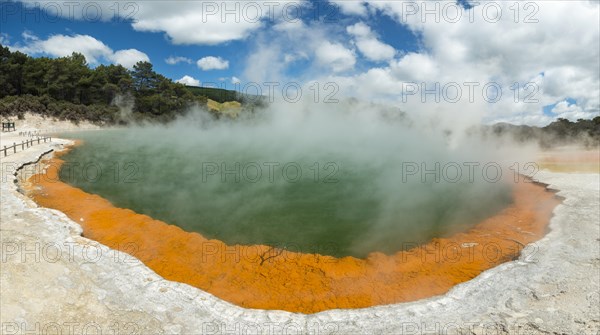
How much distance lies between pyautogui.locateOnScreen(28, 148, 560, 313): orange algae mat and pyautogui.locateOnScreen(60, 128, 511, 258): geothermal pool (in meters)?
0.82

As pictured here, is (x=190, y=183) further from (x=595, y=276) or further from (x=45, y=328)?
(x=595, y=276)

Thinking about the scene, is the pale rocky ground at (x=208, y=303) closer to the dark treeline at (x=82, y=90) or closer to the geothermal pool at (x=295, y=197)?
the geothermal pool at (x=295, y=197)

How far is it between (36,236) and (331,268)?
7.04 metres

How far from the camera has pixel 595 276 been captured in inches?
288

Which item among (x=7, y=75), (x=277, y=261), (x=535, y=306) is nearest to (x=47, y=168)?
(x=277, y=261)

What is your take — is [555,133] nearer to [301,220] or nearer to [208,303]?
[301,220]

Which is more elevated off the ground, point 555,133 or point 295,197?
point 555,133

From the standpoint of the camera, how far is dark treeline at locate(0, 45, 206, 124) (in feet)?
148

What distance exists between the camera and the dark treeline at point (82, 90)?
45094 mm

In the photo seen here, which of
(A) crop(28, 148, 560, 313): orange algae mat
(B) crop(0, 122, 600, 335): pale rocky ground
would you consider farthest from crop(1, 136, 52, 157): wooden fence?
(B) crop(0, 122, 600, 335): pale rocky ground

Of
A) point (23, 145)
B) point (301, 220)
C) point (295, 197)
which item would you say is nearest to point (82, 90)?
point (23, 145)

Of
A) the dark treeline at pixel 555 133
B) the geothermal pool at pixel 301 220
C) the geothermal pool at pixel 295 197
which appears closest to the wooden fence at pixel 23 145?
the geothermal pool at pixel 301 220

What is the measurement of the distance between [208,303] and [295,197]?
8304 mm

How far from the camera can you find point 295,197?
1446 centimetres
